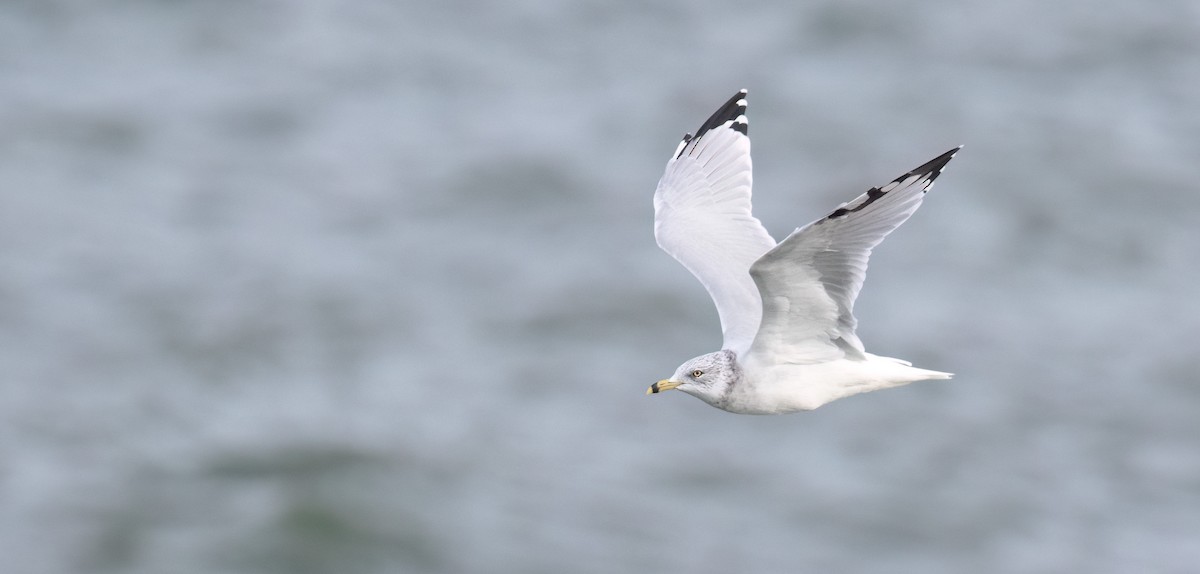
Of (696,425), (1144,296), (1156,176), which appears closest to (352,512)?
(696,425)

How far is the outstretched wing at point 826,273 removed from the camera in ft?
24.7

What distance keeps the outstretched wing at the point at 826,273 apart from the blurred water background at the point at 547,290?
10.6 meters

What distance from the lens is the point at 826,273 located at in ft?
25.7

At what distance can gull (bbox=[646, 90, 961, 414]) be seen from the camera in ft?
25.0

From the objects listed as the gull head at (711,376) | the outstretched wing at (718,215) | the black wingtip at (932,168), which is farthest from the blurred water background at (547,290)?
the black wingtip at (932,168)

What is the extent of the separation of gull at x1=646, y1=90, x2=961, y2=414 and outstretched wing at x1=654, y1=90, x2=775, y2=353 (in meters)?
0.01

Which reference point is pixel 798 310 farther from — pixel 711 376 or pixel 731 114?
pixel 731 114

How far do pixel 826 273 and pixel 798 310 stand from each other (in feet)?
Answer: 0.86

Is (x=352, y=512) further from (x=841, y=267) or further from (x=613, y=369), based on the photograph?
(x=841, y=267)

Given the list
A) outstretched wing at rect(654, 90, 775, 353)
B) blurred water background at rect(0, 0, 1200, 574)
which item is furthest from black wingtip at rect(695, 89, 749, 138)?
blurred water background at rect(0, 0, 1200, 574)

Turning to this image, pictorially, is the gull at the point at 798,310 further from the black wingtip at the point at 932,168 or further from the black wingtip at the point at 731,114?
the black wingtip at the point at 731,114

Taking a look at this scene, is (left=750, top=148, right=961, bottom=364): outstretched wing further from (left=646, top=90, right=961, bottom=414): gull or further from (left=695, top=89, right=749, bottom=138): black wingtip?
(left=695, top=89, right=749, bottom=138): black wingtip

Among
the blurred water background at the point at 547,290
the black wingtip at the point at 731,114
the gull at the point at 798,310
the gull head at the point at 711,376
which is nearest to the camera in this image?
the gull at the point at 798,310

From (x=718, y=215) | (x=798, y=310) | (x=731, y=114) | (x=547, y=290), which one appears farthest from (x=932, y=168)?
(x=547, y=290)
